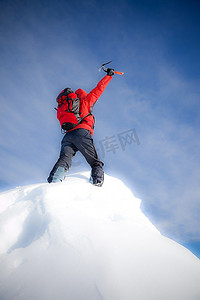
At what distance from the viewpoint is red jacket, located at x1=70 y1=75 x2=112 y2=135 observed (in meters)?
3.59

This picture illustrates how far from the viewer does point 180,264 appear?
3.61ft

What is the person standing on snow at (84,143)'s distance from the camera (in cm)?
304

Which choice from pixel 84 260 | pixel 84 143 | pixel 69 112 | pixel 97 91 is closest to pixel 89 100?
pixel 97 91

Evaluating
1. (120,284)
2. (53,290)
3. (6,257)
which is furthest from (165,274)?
(6,257)

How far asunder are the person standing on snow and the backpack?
72mm

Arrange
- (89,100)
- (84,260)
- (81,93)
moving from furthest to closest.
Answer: (81,93)
(89,100)
(84,260)

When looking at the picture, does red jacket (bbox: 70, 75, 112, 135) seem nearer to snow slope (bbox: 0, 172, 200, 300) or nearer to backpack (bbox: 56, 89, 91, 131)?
backpack (bbox: 56, 89, 91, 131)

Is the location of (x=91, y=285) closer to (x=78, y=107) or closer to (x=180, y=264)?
(x=180, y=264)

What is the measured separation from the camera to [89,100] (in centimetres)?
370

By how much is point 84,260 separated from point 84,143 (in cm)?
251

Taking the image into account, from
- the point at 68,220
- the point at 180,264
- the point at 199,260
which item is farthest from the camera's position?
the point at 68,220

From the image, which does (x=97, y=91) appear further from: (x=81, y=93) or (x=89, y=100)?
(x=81, y=93)

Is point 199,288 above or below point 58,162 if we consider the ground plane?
below

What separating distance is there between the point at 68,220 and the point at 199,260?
1251 millimetres
